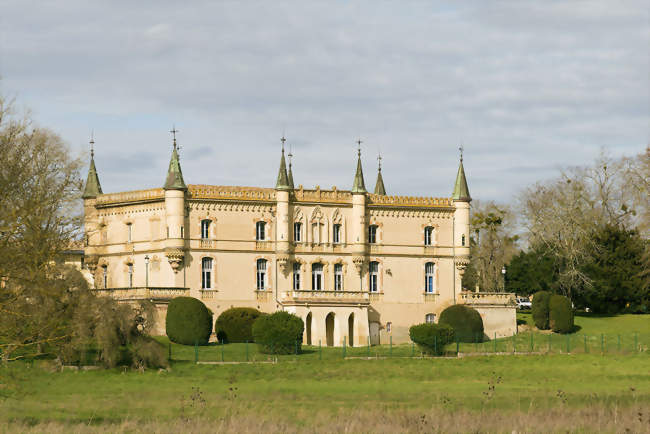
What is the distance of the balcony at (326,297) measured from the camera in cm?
6919

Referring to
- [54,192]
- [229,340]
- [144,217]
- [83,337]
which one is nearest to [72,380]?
[83,337]

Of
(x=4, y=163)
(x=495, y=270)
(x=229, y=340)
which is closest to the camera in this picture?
(x=4, y=163)

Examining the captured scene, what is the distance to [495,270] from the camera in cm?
10188

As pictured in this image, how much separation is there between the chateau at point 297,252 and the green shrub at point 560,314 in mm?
2698

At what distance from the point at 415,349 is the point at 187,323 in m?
13.1

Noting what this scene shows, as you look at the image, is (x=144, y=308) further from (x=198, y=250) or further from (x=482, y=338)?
(x=482, y=338)

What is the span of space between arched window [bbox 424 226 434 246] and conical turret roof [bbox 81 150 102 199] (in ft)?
71.8

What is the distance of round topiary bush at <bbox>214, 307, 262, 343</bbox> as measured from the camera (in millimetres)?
67250

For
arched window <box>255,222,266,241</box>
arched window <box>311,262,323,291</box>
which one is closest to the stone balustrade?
arched window <box>311,262,323,291</box>

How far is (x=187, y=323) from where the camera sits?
6431cm

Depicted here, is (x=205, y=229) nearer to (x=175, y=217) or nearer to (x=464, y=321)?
(x=175, y=217)

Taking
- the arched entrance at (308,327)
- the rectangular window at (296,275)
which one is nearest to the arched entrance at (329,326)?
the arched entrance at (308,327)

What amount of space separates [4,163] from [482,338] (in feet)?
108

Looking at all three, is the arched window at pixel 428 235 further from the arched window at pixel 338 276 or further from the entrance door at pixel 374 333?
the entrance door at pixel 374 333
